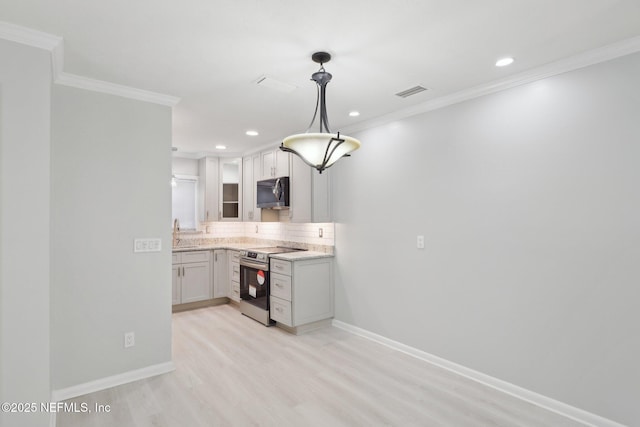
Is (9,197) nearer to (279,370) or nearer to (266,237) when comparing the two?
(279,370)

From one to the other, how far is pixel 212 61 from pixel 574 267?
120 inches

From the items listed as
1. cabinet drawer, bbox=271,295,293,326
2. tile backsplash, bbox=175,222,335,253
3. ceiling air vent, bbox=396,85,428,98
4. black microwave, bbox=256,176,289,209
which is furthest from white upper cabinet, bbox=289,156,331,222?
ceiling air vent, bbox=396,85,428,98

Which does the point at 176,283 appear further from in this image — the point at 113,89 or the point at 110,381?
the point at 113,89

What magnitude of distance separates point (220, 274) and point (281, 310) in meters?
1.83

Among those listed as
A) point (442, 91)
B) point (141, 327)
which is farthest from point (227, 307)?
point (442, 91)

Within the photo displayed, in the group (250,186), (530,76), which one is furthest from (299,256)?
(530,76)

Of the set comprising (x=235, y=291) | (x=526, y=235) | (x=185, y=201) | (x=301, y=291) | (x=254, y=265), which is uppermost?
(x=185, y=201)

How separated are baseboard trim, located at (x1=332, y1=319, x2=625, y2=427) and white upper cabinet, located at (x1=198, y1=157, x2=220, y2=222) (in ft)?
11.5

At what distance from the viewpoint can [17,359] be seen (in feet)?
6.57

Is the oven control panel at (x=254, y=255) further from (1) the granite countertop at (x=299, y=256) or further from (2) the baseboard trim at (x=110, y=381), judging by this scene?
(2) the baseboard trim at (x=110, y=381)

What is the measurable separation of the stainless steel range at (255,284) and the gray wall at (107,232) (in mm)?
1456

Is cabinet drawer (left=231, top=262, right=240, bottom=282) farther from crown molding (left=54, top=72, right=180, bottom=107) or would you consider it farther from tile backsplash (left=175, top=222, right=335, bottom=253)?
crown molding (left=54, top=72, right=180, bottom=107)

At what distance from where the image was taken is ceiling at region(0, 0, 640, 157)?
6.12 feet

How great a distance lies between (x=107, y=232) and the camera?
113 inches
